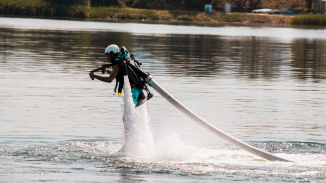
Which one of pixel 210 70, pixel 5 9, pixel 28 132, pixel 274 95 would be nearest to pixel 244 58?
pixel 210 70

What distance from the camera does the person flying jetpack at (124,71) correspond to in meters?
11.8

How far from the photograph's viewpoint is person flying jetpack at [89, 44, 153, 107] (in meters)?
11.8

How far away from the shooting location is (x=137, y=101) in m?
12.3

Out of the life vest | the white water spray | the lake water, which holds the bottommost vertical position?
the lake water

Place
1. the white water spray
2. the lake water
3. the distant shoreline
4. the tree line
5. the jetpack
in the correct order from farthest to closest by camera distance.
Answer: the tree line → the distant shoreline → the white water spray → the jetpack → the lake water

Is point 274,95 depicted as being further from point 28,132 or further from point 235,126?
point 28,132

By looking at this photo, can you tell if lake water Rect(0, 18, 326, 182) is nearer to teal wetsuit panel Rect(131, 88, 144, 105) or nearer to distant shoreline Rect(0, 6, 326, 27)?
teal wetsuit panel Rect(131, 88, 144, 105)

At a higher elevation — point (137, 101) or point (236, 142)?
point (137, 101)

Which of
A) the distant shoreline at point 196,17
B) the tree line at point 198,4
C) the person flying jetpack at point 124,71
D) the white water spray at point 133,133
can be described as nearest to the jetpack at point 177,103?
the person flying jetpack at point 124,71

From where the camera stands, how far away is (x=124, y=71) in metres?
11.7

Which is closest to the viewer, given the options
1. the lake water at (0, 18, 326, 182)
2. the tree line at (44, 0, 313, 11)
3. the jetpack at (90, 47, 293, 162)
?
the lake water at (0, 18, 326, 182)

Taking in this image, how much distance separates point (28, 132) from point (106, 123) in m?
2.42

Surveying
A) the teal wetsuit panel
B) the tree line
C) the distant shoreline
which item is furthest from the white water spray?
the tree line

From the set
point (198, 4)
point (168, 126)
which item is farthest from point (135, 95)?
point (198, 4)
